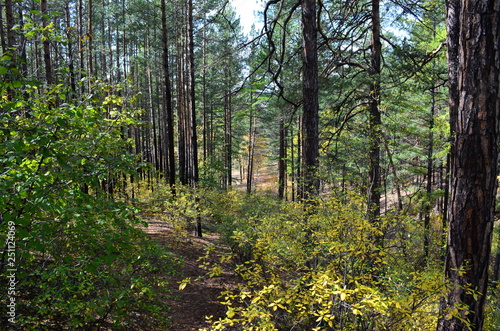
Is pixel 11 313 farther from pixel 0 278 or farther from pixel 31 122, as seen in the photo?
pixel 31 122

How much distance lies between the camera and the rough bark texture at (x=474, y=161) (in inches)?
107

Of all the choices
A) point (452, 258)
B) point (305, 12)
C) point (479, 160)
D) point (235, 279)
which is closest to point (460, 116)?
point (479, 160)

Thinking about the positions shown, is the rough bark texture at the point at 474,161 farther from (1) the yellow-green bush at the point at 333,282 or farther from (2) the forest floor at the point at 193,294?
(2) the forest floor at the point at 193,294

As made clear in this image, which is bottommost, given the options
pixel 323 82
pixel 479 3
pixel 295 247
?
pixel 295 247

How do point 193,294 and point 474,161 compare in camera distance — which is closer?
point 474,161

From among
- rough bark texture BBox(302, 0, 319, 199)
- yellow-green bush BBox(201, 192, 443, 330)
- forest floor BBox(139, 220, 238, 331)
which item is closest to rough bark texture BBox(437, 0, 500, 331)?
yellow-green bush BBox(201, 192, 443, 330)

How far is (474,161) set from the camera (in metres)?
2.87

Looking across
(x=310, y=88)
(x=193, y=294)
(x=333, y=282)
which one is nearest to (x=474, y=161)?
(x=333, y=282)

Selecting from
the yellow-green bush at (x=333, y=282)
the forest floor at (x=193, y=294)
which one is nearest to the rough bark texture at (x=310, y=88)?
the yellow-green bush at (x=333, y=282)

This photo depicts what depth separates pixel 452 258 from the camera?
3.06 metres

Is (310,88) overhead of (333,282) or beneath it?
overhead

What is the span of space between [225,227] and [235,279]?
1.68 m

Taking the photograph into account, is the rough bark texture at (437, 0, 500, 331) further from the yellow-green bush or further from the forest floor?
the forest floor

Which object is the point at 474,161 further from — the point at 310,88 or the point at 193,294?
the point at 193,294
